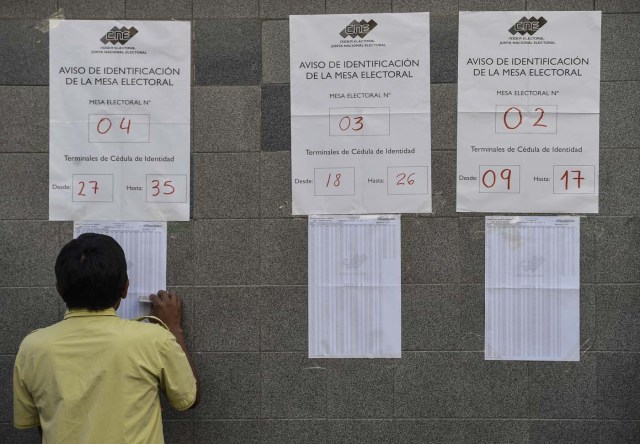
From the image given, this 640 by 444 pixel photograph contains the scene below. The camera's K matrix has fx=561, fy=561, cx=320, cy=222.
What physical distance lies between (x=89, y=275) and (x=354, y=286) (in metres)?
1.47

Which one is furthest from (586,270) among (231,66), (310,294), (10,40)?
(10,40)

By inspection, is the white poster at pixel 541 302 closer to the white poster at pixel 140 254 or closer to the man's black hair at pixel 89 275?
the white poster at pixel 140 254

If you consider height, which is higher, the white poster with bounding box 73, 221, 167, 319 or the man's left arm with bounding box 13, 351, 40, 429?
the white poster with bounding box 73, 221, 167, 319

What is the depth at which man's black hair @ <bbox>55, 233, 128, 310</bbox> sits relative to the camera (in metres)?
2.42

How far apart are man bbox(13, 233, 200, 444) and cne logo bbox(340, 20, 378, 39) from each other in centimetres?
177

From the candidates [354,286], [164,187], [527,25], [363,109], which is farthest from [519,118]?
[164,187]

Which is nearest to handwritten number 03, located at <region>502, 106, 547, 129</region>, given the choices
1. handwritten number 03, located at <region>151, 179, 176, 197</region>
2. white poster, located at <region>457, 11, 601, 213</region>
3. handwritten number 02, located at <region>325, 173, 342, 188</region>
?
white poster, located at <region>457, 11, 601, 213</region>

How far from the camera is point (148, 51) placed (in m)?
3.26

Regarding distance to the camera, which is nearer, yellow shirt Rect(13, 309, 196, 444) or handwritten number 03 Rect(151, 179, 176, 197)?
yellow shirt Rect(13, 309, 196, 444)

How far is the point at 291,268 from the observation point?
328cm

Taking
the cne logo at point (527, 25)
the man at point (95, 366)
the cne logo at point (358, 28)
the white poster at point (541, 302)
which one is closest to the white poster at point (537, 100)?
Answer: the cne logo at point (527, 25)

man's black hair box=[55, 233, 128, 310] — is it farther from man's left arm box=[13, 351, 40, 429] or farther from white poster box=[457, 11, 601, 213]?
white poster box=[457, 11, 601, 213]

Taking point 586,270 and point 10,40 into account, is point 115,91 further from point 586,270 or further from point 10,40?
point 586,270

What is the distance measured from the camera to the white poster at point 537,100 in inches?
127
